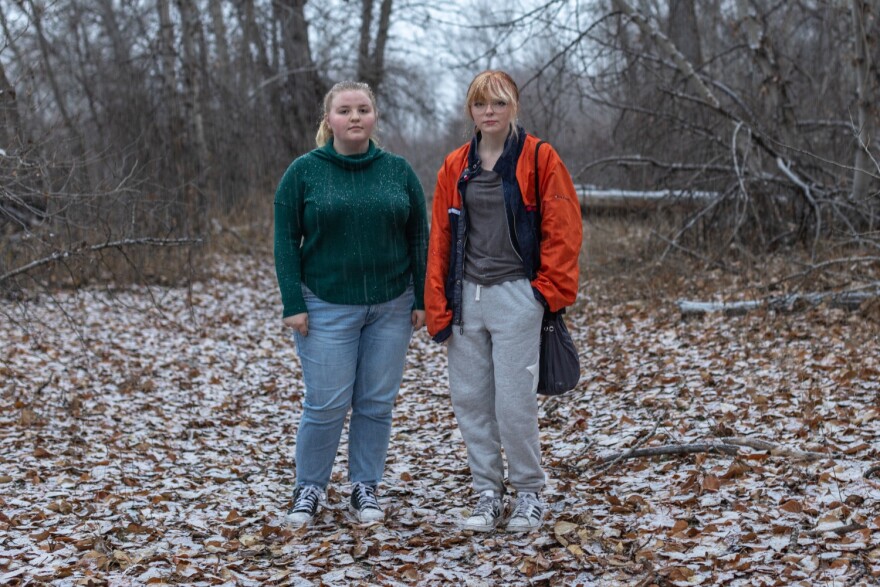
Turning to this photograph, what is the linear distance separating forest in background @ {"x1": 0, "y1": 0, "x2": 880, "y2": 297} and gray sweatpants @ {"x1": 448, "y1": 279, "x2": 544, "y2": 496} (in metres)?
3.15

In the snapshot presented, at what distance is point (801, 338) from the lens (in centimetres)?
679

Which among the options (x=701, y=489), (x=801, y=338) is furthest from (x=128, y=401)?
(x=801, y=338)

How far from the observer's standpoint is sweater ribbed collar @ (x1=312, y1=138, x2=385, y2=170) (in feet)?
13.3

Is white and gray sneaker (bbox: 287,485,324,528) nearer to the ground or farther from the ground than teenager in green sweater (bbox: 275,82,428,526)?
nearer to the ground

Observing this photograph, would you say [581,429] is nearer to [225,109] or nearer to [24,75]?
[24,75]

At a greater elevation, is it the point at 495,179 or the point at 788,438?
the point at 495,179

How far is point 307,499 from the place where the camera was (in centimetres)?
418

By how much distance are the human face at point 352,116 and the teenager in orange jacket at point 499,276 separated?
0.42 metres

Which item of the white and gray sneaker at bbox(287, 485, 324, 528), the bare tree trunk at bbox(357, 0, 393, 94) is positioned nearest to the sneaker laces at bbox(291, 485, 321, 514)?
the white and gray sneaker at bbox(287, 485, 324, 528)

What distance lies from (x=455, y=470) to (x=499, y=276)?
5.54 feet

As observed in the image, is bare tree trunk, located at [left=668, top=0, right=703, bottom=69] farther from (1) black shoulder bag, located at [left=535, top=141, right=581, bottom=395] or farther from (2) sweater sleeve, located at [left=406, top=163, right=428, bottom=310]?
(1) black shoulder bag, located at [left=535, top=141, right=581, bottom=395]

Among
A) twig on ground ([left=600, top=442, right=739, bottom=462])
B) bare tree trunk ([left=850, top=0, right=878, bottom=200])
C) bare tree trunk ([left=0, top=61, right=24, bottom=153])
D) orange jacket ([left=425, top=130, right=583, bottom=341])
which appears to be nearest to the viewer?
orange jacket ([left=425, top=130, right=583, bottom=341])

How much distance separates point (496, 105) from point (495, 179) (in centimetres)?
32

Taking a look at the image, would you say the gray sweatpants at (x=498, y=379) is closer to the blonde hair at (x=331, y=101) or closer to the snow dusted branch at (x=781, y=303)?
the blonde hair at (x=331, y=101)
